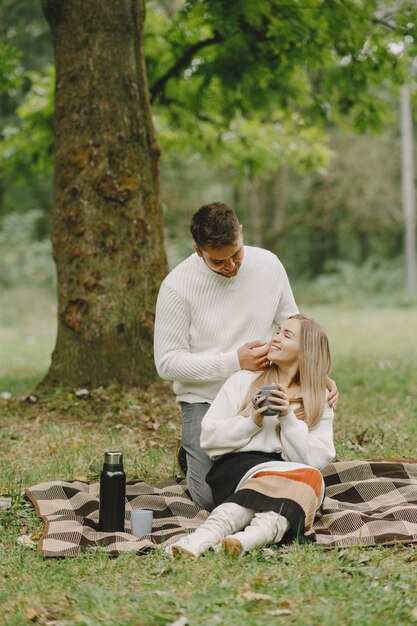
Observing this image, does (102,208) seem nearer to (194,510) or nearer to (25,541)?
(194,510)

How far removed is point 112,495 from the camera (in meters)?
3.82

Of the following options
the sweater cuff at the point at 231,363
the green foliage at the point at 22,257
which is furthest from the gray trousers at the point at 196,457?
the green foliage at the point at 22,257

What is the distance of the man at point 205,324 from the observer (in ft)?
13.9

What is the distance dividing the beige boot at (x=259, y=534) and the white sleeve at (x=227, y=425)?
0.46 m

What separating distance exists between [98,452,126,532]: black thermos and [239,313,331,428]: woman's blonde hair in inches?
27.3

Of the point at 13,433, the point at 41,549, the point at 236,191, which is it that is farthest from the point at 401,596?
the point at 236,191

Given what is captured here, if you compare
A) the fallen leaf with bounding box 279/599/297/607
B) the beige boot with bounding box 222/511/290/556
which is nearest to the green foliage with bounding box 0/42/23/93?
the beige boot with bounding box 222/511/290/556

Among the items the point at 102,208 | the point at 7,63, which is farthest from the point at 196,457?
the point at 7,63

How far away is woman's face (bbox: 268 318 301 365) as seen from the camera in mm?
3992

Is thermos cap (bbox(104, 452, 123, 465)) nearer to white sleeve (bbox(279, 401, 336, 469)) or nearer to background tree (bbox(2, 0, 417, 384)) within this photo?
white sleeve (bbox(279, 401, 336, 469))

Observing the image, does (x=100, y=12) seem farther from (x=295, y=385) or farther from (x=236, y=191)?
(x=236, y=191)

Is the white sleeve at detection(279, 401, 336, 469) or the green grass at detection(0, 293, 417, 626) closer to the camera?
the green grass at detection(0, 293, 417, 626)

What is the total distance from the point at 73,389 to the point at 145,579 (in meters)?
3.40

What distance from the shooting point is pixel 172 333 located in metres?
4.33
